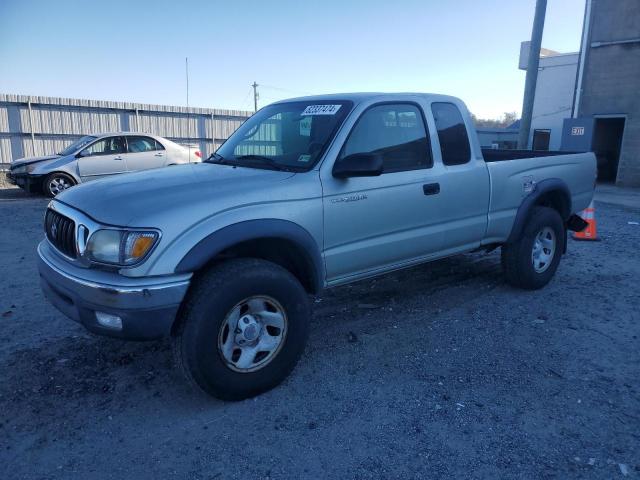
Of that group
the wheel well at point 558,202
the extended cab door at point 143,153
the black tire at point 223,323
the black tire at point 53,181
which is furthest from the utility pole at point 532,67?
the black tire at point 53,181

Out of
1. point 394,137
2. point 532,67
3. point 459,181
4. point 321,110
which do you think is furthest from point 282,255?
point 532,67

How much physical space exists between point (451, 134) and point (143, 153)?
9652mm

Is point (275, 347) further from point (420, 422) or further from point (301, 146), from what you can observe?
point (301, 146)

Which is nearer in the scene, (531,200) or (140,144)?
(531,200)

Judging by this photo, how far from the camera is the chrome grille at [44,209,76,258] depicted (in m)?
3.06

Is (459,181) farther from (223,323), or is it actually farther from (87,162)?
(87,162)

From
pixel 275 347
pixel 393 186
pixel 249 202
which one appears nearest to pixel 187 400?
pixel 275 347

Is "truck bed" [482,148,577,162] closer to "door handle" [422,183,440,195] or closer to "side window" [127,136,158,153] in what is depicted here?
"door handle" [422,183,440,195]

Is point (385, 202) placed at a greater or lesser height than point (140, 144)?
lesser

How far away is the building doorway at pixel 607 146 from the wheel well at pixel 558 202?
53.2 feet

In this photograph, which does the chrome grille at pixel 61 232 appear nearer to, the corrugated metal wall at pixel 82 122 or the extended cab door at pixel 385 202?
the extended cab door at pixel 385 202

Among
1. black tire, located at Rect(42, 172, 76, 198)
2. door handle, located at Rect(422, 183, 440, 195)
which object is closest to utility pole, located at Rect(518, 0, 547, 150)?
door handle, located at Rect(422, 183, 440, 195)

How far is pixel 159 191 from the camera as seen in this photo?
310 centimetres

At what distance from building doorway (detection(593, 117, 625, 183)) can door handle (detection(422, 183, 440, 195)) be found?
60.2 ft
